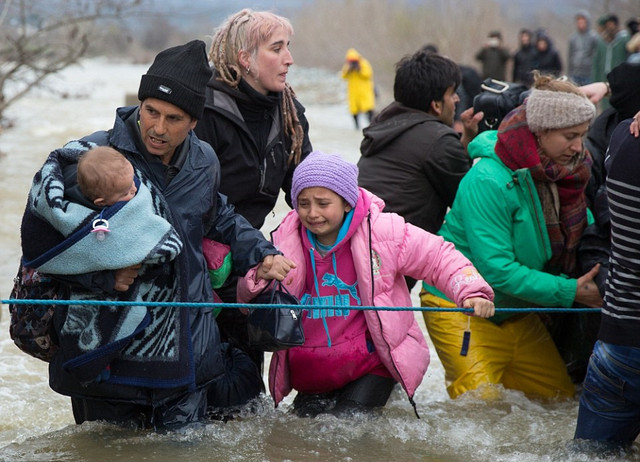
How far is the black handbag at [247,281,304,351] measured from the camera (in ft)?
14.2

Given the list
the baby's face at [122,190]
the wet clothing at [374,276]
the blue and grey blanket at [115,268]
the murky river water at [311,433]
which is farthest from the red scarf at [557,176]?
the baby's face at [122,190]

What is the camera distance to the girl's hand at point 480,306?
432 centimetres

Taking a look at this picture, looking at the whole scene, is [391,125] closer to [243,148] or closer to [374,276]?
[243,148]

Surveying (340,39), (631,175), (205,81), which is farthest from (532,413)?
(340,39)

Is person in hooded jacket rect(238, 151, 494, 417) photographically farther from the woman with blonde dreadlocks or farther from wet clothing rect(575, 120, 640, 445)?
wet clothing rect(575, 120, 640, 445)

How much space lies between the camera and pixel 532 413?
541cm

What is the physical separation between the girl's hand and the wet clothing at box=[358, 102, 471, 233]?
1.17 meters

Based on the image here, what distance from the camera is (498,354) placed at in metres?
5.46

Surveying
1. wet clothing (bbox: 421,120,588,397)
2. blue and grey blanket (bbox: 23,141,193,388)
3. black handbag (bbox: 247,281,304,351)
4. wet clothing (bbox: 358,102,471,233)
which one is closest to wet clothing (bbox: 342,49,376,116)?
wet clothing (bbox: 358,102,471,233)

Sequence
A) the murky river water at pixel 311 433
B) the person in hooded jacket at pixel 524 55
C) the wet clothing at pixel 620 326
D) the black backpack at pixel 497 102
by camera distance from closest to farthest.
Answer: the wet clothing at pixel 620 326, the murky river water at pixel 311 433, the black backpack at pixel 497 102, the person in hooded jacket at pixel 524 55

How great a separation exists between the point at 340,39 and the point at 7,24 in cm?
3707

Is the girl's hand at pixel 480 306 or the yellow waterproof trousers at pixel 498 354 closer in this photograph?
the girl's hand at pixel 480 306

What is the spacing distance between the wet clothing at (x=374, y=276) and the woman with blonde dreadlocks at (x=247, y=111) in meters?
0.35

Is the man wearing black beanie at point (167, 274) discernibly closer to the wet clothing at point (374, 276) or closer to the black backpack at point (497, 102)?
the wet clothing at point (374, 276)
